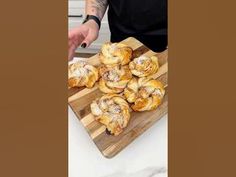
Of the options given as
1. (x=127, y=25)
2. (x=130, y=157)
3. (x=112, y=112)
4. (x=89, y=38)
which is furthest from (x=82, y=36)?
(x=130, y=157)

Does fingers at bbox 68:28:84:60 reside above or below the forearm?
below

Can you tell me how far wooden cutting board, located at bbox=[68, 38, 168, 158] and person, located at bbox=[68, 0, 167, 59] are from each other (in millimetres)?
33

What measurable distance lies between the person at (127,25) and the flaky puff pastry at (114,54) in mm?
39

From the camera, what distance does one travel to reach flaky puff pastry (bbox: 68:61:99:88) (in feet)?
3.81

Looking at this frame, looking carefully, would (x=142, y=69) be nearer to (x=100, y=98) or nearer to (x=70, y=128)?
(x=100, y=98)

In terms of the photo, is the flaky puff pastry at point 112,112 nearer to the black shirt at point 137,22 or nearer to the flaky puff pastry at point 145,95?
the flaky puff pastry at point 145,95

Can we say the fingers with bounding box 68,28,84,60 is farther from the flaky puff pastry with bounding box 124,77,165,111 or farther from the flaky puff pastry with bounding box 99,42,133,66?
the flaky puff pastry with bounding box 124,77,165,111

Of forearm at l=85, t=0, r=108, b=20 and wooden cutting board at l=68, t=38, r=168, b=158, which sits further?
forearm at l=85, t=0, r=108, b=20

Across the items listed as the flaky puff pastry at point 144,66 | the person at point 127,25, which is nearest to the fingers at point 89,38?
the person at point 127,25

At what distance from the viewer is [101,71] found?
3.84 feet

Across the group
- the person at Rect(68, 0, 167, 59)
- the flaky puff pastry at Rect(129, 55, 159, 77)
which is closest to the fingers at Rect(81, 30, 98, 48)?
the person at Rect(68, 0, 167, 59)

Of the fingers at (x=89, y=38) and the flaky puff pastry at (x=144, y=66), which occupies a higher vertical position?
the fingers at (x=89, y=38)

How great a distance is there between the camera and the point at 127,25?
3.96ft

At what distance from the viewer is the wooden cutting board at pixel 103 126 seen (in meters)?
1.11
